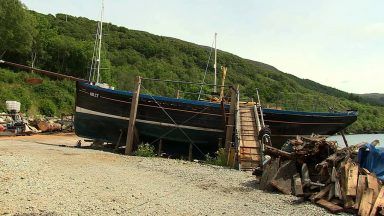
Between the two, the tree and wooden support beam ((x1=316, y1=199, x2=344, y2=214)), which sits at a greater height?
the tree

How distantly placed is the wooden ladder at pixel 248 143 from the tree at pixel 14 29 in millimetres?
43895

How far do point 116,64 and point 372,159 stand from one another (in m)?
79.5

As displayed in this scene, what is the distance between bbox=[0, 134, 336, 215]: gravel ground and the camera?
8.27 meters

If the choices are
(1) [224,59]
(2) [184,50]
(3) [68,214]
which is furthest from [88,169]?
(1) [224,59]

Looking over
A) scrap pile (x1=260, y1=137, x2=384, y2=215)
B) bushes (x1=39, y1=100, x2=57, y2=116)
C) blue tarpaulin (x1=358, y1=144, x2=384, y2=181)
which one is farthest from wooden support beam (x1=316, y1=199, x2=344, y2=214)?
bushes (x1=39, y1=100, x2=57, y2=116)

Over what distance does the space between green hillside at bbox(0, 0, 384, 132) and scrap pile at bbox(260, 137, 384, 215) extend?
12.8 m

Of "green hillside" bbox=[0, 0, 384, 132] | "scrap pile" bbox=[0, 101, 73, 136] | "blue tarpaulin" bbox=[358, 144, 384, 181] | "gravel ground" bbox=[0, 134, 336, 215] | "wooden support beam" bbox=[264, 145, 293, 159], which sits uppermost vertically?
"green hillside" bbox=[0, 0, 384, 132]

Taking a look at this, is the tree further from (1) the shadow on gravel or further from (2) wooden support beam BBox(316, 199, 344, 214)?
(2) wooden support beam BBox(316, 199, 344, 214)

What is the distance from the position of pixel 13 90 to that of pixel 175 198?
138 feet

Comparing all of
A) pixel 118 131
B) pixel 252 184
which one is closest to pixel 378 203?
pixel 252 184

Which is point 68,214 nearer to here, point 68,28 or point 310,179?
point 310,179

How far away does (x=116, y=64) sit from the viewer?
87.1 meters

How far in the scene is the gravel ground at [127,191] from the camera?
27.1ft

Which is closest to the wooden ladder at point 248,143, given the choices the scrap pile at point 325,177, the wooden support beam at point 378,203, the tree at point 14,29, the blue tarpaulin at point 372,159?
the scrap pile at point 325,177
